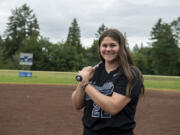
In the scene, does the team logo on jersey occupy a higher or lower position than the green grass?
higher

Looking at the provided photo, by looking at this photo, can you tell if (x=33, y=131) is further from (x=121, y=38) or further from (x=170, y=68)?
(x=170, y=68)

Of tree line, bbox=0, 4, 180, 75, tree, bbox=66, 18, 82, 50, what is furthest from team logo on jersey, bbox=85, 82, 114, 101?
tree, bbox=66, 18, 82, 50

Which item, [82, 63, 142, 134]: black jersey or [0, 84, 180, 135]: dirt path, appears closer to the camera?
[82, 63, 142, 134]: black jersey

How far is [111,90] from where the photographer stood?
2104 mm

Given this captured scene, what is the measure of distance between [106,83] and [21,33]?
247 feet

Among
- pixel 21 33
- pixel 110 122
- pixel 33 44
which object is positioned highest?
pixel 21 33

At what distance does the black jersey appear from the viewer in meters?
2.05

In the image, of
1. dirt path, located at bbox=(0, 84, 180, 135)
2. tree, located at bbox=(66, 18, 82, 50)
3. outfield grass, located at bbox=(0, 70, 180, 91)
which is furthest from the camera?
tree, located at bbox=(66, 18, 82, 50)

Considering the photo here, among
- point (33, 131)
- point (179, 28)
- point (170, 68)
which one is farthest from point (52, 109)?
point (179, 28)

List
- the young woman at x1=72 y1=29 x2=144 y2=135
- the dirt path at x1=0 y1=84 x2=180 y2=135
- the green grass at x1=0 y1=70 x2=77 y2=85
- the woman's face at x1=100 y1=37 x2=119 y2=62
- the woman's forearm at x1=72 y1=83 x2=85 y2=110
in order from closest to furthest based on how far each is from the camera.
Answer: the young woman at x1=72 y1=29 x2=144 y2=135
the woman's face at x1=100 y1=37 x2=119 y2=62
the woman's forearm at x1=72 y1=83 x2=85 y2=110
the dirt path at x1=0 y1=84 x2=180 y2=135
the green grass at x1=0 y1=70 x2=77 y2=85

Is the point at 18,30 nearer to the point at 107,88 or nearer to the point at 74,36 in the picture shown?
the point at 74,36

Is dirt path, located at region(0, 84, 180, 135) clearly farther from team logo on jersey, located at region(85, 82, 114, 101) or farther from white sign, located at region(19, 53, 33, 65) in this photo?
white sign, located at region(19, 53, 33, 65)

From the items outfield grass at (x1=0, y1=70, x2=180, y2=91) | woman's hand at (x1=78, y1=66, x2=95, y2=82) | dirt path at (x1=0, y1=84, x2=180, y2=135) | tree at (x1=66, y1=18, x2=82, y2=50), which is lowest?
outfield grass at (x1=0, y1=70, x2=180, y2=91)

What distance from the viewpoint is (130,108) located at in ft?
6.98
